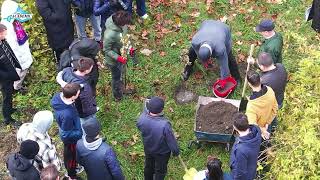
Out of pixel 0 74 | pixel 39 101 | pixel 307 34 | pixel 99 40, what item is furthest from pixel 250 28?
pixel 0 74

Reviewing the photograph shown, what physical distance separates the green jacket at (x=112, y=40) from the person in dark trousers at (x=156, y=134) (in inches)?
74.2

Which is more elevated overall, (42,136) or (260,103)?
(260,103)

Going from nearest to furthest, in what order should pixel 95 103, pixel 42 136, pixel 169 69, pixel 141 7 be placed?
pixel 42 136 → pixel 95 103 → pixel 169 69 → pixel 141 7

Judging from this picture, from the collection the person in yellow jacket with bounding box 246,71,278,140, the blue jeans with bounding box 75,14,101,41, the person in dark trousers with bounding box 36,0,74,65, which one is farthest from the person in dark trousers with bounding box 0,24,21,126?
the person in yellow jacket with bounding box 246,71,278,140

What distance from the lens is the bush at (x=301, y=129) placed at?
5.79 meters

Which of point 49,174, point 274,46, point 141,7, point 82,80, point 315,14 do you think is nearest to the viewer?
point 49,174

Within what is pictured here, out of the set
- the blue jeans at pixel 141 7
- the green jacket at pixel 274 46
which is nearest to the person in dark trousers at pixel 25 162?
the green jacket at pixel 274 46

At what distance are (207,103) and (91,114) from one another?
210 centimetres

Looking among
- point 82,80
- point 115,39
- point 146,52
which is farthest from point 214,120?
point 146,52

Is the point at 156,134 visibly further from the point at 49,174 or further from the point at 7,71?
the point at 7,71

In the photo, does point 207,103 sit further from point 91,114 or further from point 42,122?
point 42,122

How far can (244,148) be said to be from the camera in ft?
19.5

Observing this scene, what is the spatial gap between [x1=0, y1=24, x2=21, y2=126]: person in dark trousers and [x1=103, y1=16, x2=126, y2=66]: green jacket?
1554 millimetres

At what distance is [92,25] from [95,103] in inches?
111
